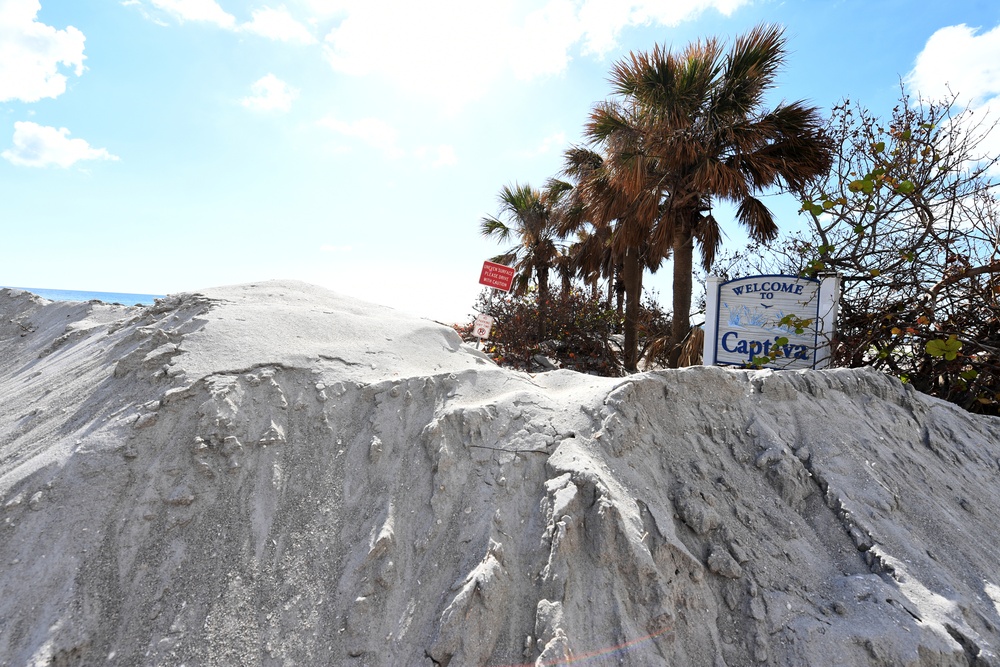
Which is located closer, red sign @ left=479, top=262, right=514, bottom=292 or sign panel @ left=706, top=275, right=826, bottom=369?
sign panel @ left=706, top=275, right=826, bottom=369

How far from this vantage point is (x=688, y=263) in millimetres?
10219

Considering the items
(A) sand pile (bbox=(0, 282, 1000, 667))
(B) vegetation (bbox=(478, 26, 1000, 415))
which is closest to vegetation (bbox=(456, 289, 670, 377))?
(B) vegetation (bbox=(478, 26, 1000, 415))

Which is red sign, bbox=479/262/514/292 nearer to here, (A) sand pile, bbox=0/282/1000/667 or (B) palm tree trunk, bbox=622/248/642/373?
(B) palm tree trunk, bbox=622/248/642/373

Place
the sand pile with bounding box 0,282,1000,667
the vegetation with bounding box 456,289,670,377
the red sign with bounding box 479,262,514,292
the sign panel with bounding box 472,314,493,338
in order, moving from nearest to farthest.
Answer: the sand pile with bounding box 0,282,1000,667
the sign panel with bounding box 472,314,493,338
the red sign with bounding box 479,262,514,292
the vegetation with bounding box 456,289,670,377

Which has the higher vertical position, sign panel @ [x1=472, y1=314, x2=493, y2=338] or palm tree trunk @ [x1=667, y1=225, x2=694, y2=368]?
palm tree trunk @ [x1=667, y1=225, x2=694, y2=368]

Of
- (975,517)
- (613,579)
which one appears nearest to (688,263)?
(975,517)

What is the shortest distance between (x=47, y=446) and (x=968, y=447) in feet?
23.3

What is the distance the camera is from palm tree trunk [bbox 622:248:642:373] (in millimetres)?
12039

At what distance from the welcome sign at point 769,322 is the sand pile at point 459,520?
2.69 meters

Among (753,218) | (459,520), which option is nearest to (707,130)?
(753,218)

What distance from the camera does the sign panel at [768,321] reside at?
267 inches

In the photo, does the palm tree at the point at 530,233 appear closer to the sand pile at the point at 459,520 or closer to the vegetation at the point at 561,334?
the vegetation at the point at 561,334

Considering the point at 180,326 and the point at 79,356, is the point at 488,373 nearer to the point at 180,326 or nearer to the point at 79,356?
the point at 180,326

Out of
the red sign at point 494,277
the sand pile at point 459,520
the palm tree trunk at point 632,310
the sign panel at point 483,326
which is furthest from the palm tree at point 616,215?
the sand pile at point 459,520
